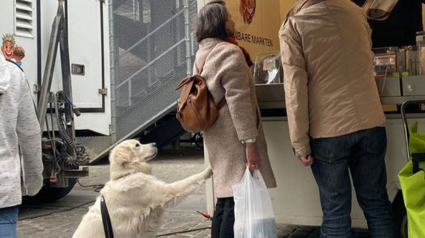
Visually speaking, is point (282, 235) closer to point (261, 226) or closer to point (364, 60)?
point (261, 226)

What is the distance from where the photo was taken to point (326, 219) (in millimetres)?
3041

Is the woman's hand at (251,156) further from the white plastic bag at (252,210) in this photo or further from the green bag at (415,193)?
the green bag at (415,193)

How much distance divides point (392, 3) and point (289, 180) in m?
1.71

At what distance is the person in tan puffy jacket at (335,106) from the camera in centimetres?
290

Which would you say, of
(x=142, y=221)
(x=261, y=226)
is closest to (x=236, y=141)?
(x=261, y=226)

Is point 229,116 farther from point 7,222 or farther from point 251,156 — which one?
point 7,222

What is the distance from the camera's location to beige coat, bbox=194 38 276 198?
319 cm

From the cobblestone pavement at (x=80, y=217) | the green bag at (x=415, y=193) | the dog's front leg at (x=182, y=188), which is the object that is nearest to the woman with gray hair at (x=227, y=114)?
the dog's front leg at (x=182, y=188)

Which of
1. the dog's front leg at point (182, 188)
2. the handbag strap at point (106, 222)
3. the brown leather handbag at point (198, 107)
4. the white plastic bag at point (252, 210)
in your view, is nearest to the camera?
the white plastic bag at point (252, 210)

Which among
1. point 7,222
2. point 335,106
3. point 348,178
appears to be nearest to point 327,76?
point 335,106

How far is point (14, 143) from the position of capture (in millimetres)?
2646

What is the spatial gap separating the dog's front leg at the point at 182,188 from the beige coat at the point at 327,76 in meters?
1.07

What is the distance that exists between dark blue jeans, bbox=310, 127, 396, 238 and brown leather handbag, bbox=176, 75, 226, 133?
2.27ft

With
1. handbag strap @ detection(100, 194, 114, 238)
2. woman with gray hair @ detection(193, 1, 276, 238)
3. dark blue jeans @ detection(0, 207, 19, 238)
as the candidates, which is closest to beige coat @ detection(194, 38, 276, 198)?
woman with gray hair @ detection(193, 1, 276, 238)
